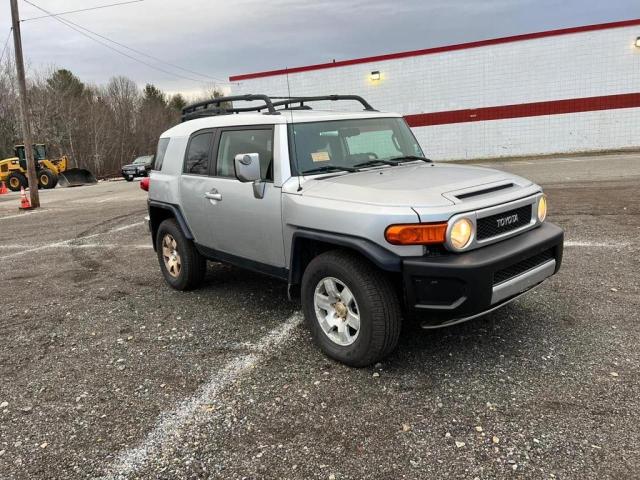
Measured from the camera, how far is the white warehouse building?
22.3m

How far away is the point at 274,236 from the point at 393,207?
1.30 m

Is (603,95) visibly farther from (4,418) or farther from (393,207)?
(4,418)

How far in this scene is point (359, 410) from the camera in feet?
10.3

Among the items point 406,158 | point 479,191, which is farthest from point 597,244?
point 479,191

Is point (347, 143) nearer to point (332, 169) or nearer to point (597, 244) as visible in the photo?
point (332, 169)

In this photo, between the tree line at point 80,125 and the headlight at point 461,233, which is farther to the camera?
the tree line at point 80,125

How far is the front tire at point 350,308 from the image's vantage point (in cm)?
334

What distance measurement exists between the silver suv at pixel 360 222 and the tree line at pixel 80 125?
1736 inches

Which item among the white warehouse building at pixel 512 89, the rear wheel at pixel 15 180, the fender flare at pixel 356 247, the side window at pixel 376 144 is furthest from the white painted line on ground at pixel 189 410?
the rear wheel at pixel 15 180

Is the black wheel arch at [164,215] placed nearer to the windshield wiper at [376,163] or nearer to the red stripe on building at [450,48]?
the windshield wiper at [376,163]

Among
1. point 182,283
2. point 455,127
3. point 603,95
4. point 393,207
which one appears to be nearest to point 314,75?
point 455,127

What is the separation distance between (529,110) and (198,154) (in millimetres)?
22208

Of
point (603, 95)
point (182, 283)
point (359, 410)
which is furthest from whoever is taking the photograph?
point (603, 95)

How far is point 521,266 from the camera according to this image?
350cm
